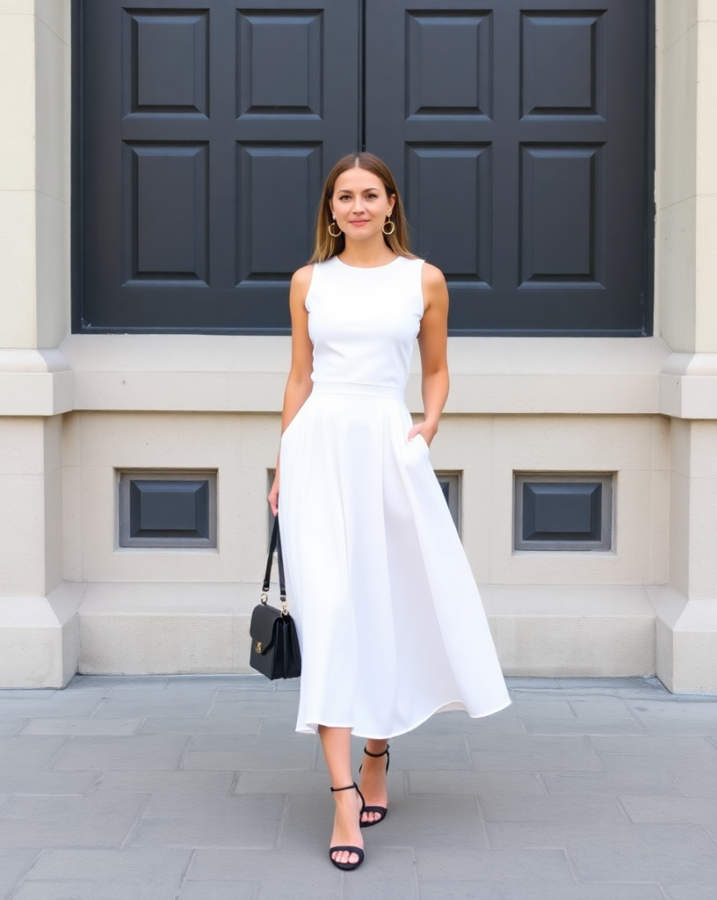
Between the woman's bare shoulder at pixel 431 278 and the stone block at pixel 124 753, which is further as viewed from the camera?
the stone block at pixel 124 753

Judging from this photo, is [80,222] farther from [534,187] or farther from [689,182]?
[689,182]

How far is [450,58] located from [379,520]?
9.72 feet

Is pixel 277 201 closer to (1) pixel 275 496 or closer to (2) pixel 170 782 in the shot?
(1) pixel 275 496

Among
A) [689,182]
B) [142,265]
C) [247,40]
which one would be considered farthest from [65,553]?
[689,182]

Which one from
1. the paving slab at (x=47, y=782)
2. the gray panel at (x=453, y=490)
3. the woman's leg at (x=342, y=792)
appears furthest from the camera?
the gray panel at (x=453, y=490)

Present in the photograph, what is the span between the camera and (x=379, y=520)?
158 inches

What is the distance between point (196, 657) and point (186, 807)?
1.63 m

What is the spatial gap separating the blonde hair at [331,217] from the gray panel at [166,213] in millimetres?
2149

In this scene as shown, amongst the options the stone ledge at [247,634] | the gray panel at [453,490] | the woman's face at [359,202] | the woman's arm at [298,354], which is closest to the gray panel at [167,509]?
the stone ledge at [247,634]

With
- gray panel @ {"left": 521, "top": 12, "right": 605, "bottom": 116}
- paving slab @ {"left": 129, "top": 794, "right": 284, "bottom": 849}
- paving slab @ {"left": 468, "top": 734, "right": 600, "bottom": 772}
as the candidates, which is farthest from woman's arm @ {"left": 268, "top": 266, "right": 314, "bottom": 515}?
gray panel @ {"left": 521, "top": 12, "right": 605, "bottom": 116}

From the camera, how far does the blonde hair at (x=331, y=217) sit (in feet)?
13.2

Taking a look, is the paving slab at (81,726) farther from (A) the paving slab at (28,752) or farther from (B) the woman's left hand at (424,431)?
(B) the woman's left hand at (424,431)

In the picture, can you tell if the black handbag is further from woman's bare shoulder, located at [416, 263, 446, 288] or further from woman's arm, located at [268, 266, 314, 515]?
woman's bare shoulder, located at [416, 263, 446, 288]

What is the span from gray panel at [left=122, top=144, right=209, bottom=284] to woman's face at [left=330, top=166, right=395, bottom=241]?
228 cm
